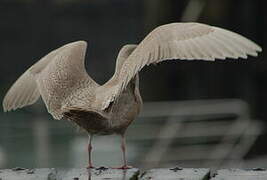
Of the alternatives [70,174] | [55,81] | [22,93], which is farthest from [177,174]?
[22,93]

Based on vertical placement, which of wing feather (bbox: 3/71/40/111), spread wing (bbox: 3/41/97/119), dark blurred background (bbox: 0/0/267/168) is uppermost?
spread wing (bbox: 3/41/97/119)

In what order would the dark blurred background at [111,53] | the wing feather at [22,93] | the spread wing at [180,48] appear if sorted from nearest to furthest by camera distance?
the spread wing at [180,48]
the wing feather at [22,93]
the dark blurred background at [111,53]

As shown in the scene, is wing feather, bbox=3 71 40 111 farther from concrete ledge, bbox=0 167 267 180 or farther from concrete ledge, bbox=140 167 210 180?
concrete ledge, bbox=140 167 210 180

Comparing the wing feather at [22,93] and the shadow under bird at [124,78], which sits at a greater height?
the shadow under bird at [124,78]

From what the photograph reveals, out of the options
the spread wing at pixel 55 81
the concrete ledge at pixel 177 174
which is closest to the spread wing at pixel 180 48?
the spread wing at pixel 55 81

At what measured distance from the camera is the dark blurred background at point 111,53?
11.9m

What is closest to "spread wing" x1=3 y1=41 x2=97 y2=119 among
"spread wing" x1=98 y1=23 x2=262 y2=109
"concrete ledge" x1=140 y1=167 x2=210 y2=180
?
"spread wing" x1=98 y1=23 x2=262 y2=109

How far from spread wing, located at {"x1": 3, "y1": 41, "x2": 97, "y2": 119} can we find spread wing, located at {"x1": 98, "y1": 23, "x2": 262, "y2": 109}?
245mm

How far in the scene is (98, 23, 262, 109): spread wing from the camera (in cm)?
483

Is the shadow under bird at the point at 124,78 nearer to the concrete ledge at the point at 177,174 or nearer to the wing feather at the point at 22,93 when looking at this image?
the concrete ledge at the point at 177,174

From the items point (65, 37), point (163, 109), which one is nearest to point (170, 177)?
point (163, 109)

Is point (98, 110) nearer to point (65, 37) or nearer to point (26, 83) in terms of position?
point (26, 83)

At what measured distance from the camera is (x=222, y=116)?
11.9 m

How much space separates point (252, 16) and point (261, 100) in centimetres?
103
